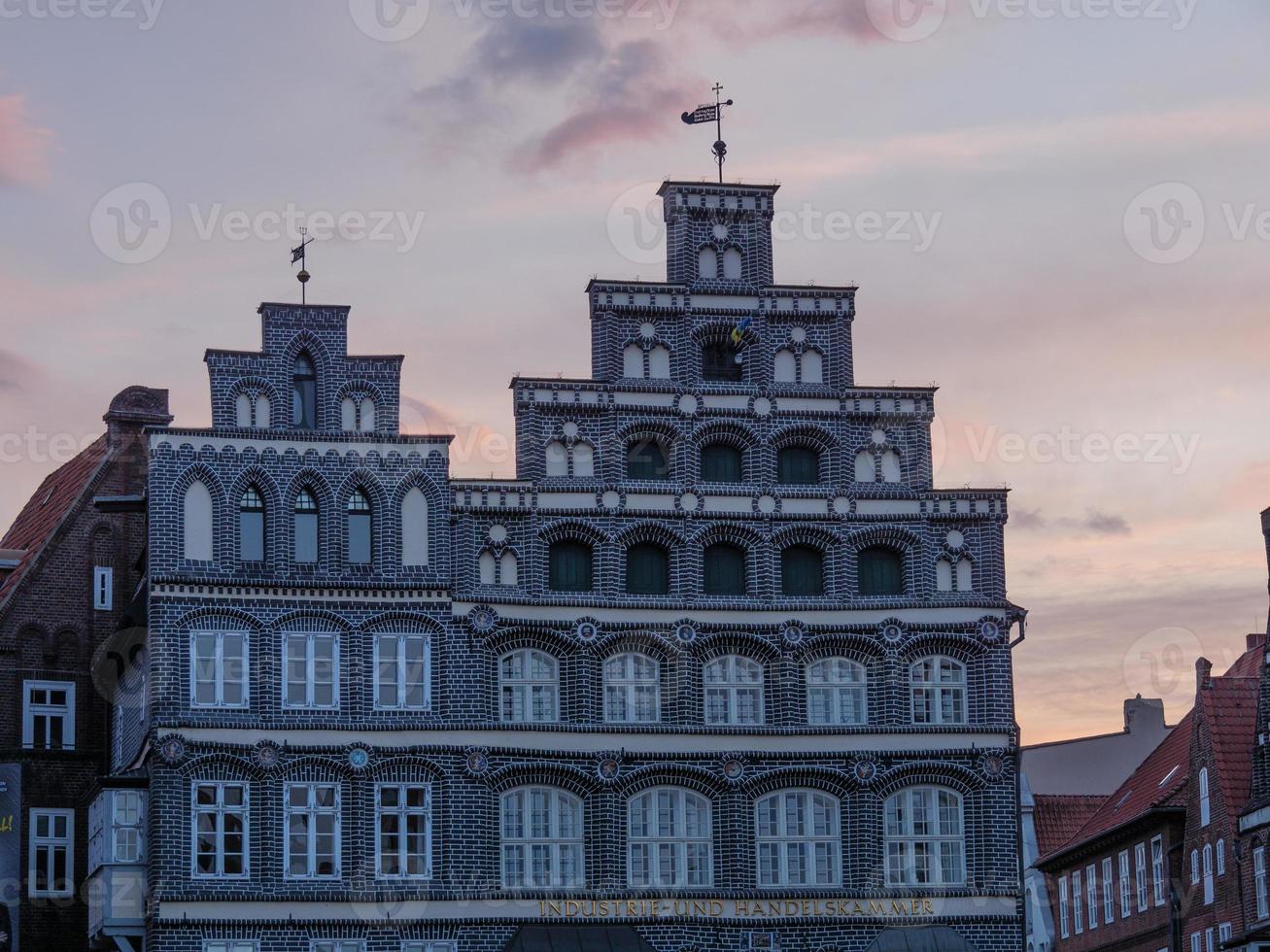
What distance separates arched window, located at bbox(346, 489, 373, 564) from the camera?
239ft

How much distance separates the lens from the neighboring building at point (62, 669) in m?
76.5

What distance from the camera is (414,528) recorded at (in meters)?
73.2

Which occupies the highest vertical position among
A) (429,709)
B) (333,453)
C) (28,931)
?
(333,453)

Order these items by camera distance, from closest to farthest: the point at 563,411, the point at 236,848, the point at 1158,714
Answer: the point at 236,848 < the point at 563,411 < the point at 1158,714

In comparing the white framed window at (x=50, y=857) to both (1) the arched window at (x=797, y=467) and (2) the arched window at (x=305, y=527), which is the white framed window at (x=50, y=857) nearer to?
(2) the arched window at (x=305, y=527)

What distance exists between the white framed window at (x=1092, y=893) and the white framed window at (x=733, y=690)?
24137mm

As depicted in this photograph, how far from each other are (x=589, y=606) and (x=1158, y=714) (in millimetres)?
40574

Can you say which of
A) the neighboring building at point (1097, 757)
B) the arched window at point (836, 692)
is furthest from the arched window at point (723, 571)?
the neighboring building at point (1097, 757)

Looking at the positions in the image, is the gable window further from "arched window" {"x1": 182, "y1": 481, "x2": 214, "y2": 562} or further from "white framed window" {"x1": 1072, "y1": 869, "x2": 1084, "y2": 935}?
"white framed window" {"x1": 1072, "y1": 869, "x2": 1084, "y2": 935}

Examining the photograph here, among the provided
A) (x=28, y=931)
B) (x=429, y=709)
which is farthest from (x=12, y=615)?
(x=429, y=709)

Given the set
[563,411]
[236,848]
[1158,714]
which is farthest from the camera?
[1158,714]

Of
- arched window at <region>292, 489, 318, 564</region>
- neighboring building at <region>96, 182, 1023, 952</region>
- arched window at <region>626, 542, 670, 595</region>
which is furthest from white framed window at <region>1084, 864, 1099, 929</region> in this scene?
arched window at <region>292, 489, 318, 564</region>

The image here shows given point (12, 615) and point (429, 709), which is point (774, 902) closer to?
point (429, 709)

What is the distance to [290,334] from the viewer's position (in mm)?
73688
